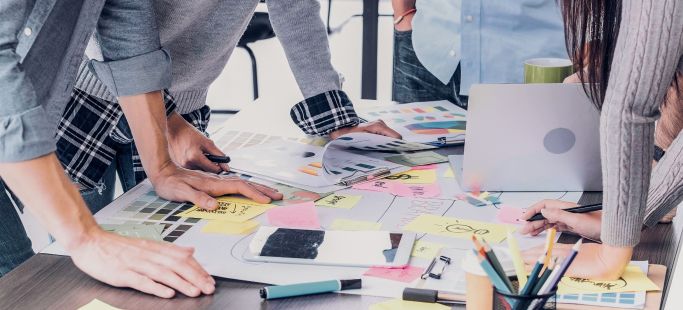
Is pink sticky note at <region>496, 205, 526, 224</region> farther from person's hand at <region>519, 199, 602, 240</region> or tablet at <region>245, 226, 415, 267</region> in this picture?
tablet at <region>245, 226, 415, 267</region>

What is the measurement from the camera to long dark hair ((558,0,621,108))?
119 centimetres

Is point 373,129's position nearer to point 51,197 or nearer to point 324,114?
point 324,114

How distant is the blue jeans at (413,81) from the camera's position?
7.02ft

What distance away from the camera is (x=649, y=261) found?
115 centimetres

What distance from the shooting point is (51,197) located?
1.14m

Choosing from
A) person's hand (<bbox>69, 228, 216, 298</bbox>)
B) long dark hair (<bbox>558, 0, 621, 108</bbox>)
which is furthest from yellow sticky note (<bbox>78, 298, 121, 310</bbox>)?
long dark hair (<bbox>558, 0, 621, 108</bbox>)

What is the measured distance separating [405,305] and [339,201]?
1.30ft

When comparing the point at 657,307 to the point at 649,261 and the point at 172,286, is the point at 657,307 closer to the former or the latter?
the point at 649,261

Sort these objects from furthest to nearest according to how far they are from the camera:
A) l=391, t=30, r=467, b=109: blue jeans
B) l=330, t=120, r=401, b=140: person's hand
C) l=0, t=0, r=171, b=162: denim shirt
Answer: l=391, t=30, r=467, b=109: blue jeans → l=330, t=120, r=401, b=140: person's hand → l=0, t=0, r=171, b=162: denim shirt

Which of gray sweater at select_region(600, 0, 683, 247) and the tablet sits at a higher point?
gray sweater at select_region(600, 0, 683, 247)

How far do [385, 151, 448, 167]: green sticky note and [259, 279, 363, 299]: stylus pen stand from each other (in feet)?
1.77

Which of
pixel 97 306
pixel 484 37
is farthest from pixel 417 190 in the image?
pixel 484 37

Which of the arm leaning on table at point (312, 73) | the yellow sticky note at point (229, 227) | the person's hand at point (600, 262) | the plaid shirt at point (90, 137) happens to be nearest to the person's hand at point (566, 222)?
the person's hand at point (600, 262)

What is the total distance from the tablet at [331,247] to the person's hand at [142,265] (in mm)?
99
